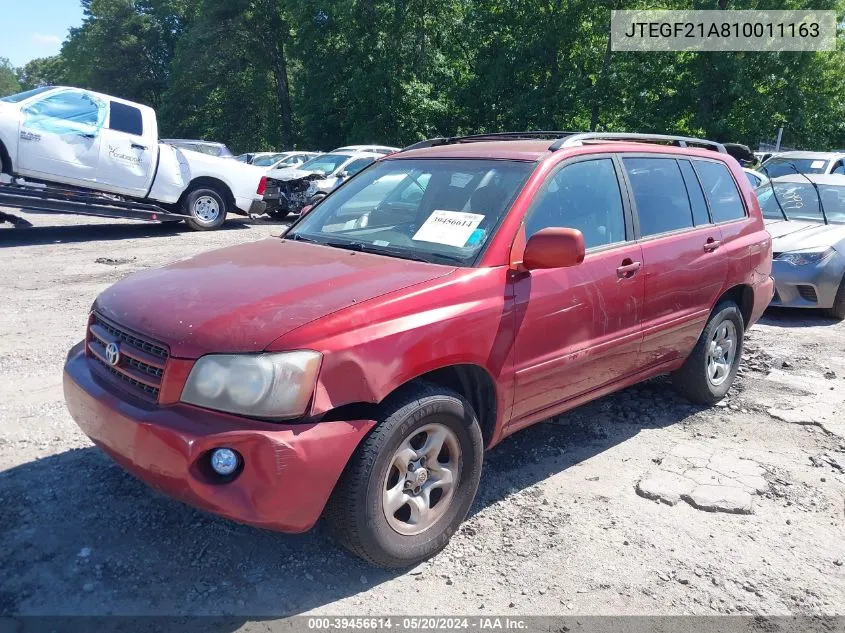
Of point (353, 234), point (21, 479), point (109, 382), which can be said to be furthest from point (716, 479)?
point (21, 479)

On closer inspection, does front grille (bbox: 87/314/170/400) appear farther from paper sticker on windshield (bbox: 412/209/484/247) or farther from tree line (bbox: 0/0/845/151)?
tree line (bbox: 0/0/845/151)

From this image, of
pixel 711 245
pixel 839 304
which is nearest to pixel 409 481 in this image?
pixel 711 245

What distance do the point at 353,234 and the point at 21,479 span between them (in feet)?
6.91

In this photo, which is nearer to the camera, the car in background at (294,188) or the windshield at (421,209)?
the windshield at (421,209)

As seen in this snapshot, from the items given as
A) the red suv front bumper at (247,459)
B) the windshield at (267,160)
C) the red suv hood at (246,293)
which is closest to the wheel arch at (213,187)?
the windshield at (267,160)

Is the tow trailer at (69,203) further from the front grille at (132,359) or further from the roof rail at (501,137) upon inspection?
the front grille at (132,359)

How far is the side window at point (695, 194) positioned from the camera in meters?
4.68

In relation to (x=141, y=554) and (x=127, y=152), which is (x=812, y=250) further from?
(x=127, y=152)

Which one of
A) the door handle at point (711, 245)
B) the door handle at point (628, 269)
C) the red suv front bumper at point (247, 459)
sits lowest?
the red suv front bumper at point (247, 459)

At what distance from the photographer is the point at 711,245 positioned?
4598mm

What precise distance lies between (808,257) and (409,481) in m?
6.31

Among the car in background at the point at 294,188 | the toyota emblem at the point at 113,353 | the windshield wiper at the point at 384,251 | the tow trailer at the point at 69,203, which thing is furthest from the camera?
the car in background at the point at 294,188

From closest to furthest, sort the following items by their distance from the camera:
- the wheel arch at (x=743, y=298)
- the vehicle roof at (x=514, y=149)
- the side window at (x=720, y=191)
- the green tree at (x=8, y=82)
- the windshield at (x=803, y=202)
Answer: the vehicle roof at (x=514, y=149) → the side window at (x=720, y=191) → the wheel arch at (x=743, y=298) → the windshield at (x=803, y=202) → the green tree at (x=8, y=82)

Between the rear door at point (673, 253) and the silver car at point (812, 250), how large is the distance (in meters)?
3.40
